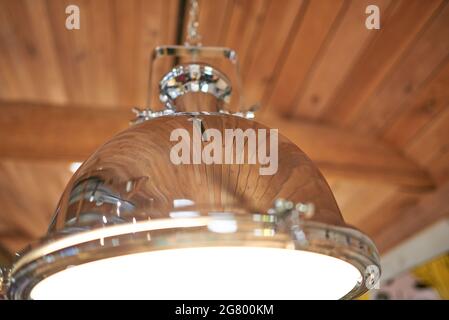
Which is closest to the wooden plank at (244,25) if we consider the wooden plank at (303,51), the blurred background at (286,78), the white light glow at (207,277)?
the blurred background at (286,78)

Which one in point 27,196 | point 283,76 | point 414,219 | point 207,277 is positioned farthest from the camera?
point 27,196

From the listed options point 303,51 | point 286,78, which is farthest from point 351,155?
point 303,51

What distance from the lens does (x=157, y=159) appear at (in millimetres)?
501

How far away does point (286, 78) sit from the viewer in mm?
1694

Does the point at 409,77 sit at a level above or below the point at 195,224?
above

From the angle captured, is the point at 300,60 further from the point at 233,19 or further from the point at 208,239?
the point at 208,239

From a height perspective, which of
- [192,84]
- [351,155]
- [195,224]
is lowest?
[195,224]

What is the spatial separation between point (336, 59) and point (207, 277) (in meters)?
1.12

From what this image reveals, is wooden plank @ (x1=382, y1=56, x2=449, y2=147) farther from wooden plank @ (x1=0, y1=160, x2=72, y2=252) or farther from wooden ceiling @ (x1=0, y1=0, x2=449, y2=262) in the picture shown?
wooden plank @ (x1=0, y1=160, x2=72, y2=252)

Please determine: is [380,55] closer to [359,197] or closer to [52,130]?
[52,130]

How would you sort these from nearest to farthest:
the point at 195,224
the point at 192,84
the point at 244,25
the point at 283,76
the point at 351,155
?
the point at 195,224, the point at 192,84, the point at 244,25, the point at 283,76, the point at 351,155

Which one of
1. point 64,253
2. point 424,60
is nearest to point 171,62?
point 424,60

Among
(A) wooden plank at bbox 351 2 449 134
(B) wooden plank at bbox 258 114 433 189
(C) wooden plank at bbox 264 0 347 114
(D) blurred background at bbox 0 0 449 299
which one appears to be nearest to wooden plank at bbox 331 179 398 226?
(D) blurred background at bbox 0 0 449 299
